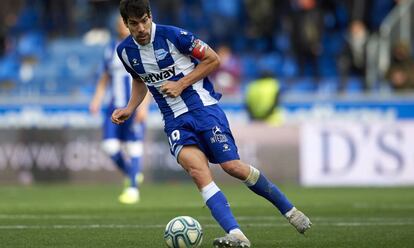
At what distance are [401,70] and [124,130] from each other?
7961 mm

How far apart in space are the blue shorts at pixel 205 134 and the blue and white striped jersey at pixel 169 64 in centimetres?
7

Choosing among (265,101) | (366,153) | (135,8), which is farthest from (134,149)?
(135,8)

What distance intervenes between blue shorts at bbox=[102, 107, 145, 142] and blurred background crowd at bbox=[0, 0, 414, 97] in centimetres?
647

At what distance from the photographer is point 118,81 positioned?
48.1 feet

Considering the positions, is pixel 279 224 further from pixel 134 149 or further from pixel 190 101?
pixel 134 149

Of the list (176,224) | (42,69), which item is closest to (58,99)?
(42,69)

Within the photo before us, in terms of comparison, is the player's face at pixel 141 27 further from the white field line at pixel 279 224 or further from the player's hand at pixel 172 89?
the white field line at pixel 279 224

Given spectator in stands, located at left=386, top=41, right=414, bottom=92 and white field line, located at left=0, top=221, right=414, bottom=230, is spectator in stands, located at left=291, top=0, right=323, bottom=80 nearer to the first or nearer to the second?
spectator in stands, located at left=386, top=41, right=414, bottom=92

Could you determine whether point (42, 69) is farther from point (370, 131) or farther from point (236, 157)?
point (236, 157)

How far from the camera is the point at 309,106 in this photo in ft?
67.2

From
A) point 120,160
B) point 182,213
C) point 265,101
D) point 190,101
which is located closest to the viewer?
point 190,101

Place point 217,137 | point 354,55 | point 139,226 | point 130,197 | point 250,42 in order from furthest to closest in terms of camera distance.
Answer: point 250,42 < point 354,55 < point 130,197 < point 139,226 < point 217,137

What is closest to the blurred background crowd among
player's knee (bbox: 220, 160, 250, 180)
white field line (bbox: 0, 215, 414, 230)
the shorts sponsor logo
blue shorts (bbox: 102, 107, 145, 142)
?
blue shorts (bbox: 102, 107, 145, 142)

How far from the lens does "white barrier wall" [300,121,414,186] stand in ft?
59.7
